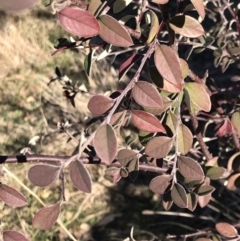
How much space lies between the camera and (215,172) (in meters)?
1.29

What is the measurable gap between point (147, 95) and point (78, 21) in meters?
0.16

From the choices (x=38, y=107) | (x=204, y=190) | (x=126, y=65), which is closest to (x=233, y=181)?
(x=204, y=190)

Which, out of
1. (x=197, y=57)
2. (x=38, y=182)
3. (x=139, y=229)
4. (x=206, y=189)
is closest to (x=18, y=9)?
(x=38, y=182)

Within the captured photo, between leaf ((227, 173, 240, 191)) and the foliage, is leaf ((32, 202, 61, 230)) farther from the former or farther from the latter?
leaf ((227, 173, 240, 191))

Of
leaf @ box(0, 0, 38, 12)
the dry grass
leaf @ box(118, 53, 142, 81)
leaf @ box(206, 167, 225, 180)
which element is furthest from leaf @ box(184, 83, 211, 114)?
the dry grass

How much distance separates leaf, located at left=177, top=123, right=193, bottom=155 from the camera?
1.00 meters

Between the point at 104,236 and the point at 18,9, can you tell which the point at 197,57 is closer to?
the point at 104,236

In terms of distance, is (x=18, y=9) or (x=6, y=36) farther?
(x=6, y=36)

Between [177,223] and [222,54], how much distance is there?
2.75ft

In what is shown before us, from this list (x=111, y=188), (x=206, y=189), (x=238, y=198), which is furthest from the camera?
(x=111, y=188)

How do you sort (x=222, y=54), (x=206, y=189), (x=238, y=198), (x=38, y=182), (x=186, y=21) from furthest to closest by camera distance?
(x=238, y=198), (x=222, y=54), (x=206, y=189), (x=186, y=21), (x=38, y=182)

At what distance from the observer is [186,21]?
0.90 meters

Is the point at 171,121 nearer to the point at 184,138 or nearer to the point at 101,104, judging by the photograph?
the point at 184,138

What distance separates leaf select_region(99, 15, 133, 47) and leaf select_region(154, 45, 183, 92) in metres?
0.05
